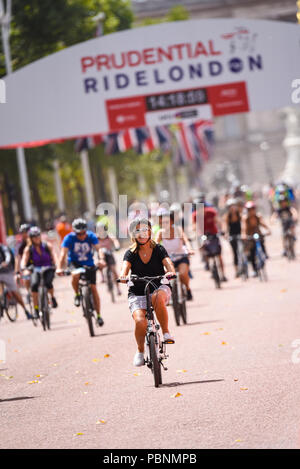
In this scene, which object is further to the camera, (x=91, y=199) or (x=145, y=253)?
(x=91, y=199)

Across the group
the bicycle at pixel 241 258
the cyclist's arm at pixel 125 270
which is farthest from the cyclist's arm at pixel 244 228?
the cyclist's arm at pixel 125 270

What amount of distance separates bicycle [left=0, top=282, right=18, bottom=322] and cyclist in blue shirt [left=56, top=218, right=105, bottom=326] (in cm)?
451

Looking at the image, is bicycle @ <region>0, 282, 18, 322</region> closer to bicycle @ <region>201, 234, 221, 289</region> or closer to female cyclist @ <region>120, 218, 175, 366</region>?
bicycle @ <region>201, 234, 221, 289</region>

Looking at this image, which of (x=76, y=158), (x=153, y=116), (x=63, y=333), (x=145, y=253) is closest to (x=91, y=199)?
(x=76, y=158)

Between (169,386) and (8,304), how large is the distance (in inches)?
432

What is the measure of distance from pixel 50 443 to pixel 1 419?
1.52m

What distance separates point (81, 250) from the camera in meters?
16.1

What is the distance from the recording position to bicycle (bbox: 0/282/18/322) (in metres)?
20.5

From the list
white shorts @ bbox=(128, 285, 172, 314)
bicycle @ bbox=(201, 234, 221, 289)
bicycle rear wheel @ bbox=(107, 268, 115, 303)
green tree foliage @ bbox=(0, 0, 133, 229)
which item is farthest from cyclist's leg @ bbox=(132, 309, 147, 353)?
green tree foliage @ bbox=(0, 0, 133, 229)

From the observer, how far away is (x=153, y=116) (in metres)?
23.8

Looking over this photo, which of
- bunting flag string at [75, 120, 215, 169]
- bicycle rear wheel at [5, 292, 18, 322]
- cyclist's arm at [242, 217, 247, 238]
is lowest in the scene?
bicycle rear wheel at [5, 292, 18, 322]

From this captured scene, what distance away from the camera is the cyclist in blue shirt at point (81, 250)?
15836mm

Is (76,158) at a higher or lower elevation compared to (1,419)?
higher
